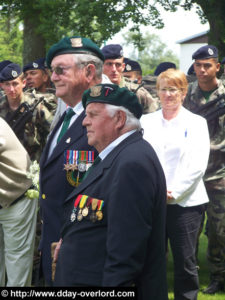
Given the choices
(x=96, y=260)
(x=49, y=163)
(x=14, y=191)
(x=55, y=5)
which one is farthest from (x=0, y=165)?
(x=55, y=5)

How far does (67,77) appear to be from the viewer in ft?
12.0

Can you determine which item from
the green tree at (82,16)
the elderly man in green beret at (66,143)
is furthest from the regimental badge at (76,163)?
the green tree at (82,16)

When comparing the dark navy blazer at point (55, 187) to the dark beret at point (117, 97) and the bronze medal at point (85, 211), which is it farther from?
the bronze medal at point (85, 211)

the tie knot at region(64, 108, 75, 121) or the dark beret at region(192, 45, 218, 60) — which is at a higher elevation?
the dark beret at region(192, 45, 218, 60)

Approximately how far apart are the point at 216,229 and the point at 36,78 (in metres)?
3.08

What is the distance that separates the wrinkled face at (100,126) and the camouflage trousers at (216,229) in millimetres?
3176

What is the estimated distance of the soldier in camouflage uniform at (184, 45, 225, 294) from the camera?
6.04 metres

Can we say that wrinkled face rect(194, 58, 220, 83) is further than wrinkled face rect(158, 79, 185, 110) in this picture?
Yes

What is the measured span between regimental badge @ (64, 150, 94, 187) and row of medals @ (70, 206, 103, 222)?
571mm

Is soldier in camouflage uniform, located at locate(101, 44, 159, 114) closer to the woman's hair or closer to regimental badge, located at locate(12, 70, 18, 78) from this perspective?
regimental badge, located at locate(12, 70, 18, 78)

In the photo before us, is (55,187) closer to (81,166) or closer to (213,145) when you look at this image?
(81,166)

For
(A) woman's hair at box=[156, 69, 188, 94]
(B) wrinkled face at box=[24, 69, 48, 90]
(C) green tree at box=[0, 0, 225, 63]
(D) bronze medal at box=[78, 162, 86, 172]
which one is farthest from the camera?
(C) green tree at box=[0, 0, 225, 63]

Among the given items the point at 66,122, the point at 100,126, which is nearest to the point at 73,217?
the point at 100,126

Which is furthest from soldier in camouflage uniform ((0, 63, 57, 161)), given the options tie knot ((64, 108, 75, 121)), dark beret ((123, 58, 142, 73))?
tie knot ((64, 108, 75, 121))
